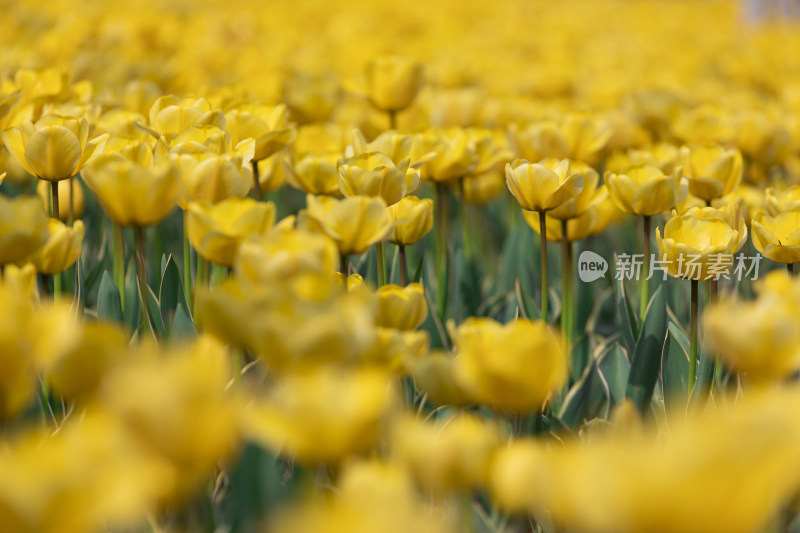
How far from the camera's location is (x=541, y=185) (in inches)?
60.9

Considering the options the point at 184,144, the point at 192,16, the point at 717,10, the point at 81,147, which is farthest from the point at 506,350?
the point at 717,10

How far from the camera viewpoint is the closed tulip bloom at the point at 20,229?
1127mm

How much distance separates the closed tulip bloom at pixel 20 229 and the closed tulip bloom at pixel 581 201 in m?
1.00

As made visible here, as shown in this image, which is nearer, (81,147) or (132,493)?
(132,493)

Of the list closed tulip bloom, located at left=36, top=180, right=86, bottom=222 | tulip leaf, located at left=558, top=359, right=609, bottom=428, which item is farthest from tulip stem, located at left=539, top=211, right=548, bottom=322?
closed tulip bloom, located at left=36, top=180, right=86, bottom=222

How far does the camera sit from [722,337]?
0.97 m

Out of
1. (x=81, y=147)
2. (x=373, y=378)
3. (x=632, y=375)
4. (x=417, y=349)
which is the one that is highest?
(x=81, y=147)

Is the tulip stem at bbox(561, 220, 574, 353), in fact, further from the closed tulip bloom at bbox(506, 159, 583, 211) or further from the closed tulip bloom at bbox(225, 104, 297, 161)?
the closed tulip bloom at bbox(225, 104, 297, 161)

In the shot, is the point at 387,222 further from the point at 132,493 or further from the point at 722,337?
the point at 132,493

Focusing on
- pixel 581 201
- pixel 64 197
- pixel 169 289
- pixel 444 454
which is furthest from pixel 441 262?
Result: pixel 444 454

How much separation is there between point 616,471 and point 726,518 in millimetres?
98

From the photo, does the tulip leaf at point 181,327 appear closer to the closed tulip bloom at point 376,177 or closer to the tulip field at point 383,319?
the tulip field at point 383,319

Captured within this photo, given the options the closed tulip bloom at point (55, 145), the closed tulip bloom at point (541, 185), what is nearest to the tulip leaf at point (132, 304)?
the closed tulip bloom at point (55, 145)

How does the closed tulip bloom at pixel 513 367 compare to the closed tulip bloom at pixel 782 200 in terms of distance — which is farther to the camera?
the closed tulip bloom at pixel 782 200
